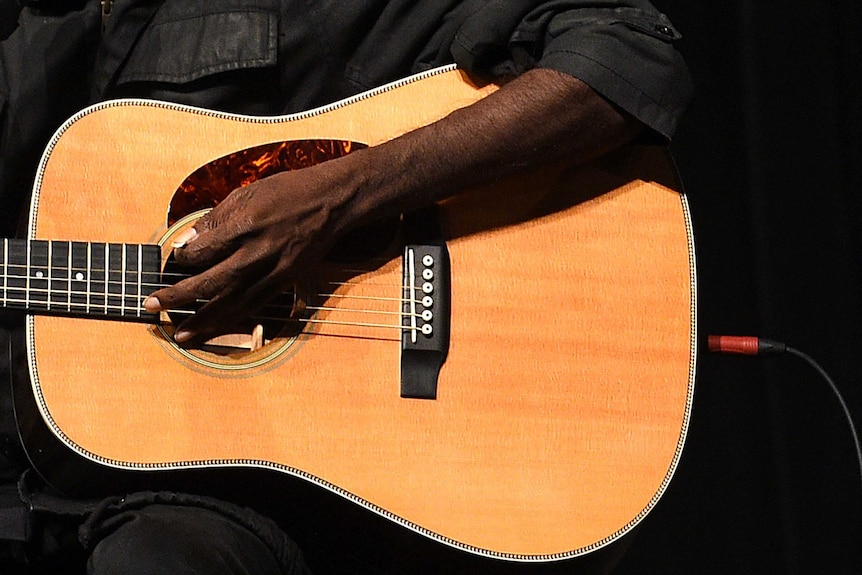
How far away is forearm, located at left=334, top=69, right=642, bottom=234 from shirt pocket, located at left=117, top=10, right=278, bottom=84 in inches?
8.7

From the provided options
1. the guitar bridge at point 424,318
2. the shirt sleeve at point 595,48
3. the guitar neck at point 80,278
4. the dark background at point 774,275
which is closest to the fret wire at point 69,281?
the guitar neck at point 80,278

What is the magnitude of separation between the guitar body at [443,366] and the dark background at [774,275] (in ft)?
1.86

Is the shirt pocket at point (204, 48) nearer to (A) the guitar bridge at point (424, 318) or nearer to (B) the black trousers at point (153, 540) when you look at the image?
(A) the guitar bridge at point (424, 318)

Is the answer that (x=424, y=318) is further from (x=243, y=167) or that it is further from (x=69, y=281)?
(x=69, y=281)

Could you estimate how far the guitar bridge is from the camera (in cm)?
118

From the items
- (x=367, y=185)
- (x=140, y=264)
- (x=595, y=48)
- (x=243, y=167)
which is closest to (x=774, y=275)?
(x=595, y=48)

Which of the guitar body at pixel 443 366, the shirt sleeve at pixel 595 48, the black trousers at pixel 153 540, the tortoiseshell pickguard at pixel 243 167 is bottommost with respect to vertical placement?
the black trousers at pixel 153 540

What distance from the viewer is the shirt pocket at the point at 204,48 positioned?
1.30 m

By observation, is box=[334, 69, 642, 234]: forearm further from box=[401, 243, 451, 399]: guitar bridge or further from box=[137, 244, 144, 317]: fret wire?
box=[137, 244, 144, 317]: fret wire

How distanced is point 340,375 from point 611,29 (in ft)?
1.65

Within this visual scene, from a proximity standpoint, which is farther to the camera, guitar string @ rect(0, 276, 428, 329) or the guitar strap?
the guitar strap

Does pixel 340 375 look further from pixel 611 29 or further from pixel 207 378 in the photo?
pixel 611 29

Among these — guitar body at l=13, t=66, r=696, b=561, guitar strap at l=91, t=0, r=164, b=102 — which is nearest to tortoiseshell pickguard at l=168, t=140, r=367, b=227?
guitar body at l=13, t=66, r=696, b=561

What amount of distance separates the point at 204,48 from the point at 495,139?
15.2 inches
